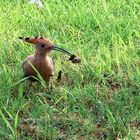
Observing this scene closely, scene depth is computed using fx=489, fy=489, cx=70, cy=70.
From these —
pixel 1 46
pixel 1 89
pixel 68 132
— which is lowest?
pixel 68 132

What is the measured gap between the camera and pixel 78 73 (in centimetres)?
332

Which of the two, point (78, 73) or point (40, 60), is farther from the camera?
point (78, 73)

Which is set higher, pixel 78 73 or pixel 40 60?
pixel 40 60

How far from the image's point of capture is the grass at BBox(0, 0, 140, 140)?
2.77m

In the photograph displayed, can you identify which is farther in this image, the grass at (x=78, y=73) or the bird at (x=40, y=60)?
the bird at (x=40, y=60)

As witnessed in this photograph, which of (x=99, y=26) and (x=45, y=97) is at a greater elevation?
(x=99, y=26)

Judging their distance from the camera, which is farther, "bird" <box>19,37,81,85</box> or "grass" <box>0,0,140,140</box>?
"bird" <box>19,37,81,85</box>

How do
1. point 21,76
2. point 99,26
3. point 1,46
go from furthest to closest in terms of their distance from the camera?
point 99,26
point 1,46
point 21,76

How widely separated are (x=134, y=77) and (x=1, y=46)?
1027 millimetres

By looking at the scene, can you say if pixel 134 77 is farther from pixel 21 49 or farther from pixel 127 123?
pixel 21 49

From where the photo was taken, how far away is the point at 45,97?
3.06 meters

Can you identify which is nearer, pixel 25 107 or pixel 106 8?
pixel 25 107

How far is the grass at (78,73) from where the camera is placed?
2.77 metres

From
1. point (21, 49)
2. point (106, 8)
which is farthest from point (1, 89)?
point (106, 8)
